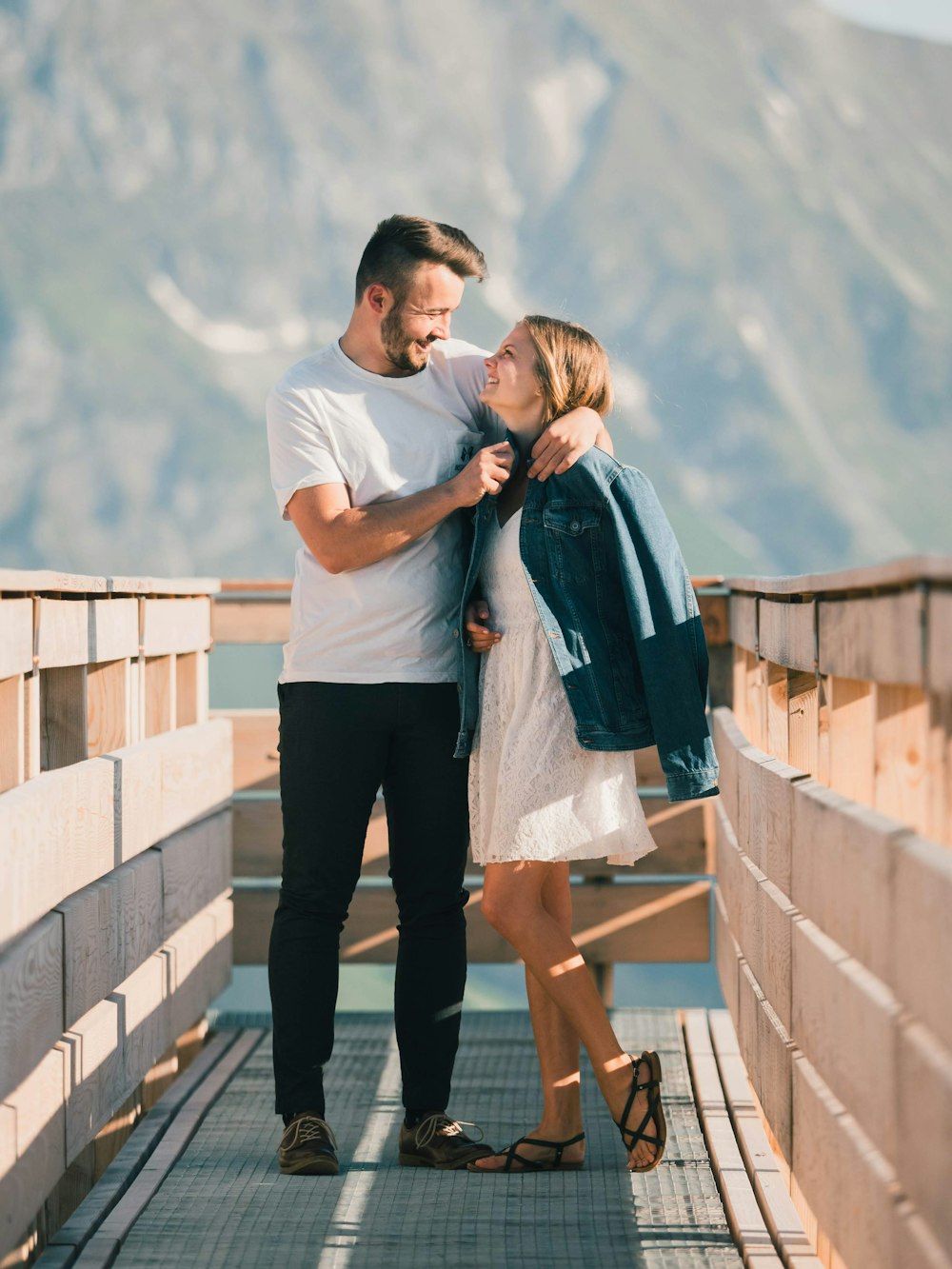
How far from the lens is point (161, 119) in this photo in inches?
1740

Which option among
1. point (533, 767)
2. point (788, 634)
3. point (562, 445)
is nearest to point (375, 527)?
point (562, 445)

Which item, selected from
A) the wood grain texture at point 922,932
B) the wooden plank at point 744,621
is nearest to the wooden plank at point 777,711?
the wooden plank at point 744,621

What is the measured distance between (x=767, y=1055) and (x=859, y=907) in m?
0.82

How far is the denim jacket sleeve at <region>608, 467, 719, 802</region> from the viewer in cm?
243

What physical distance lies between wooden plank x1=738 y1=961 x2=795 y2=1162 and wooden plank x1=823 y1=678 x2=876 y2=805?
1.41 ft

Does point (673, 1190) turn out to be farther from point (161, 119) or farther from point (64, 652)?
point (161, 119)

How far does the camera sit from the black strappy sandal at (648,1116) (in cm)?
246

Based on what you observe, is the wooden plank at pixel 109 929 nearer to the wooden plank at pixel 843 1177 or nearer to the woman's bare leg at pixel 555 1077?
the woman's bare leg at pixel 555 1077

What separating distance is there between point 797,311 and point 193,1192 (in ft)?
154

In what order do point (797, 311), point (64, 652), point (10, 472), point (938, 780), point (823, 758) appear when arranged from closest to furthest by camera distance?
1. point (938, 780)
2. point (823, 758)
3. point (64, 652)
4. point (10, 472)
5. point (797, 311)

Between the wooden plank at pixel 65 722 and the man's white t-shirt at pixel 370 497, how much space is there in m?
0.34

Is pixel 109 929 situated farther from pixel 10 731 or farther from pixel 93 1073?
pixel 10 731

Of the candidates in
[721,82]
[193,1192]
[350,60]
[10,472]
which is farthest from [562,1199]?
[721,82]

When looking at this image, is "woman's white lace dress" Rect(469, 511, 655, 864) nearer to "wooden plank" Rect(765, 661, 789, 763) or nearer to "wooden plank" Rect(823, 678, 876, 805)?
"wooden plank" Rect(765, 661, 789, 763)
